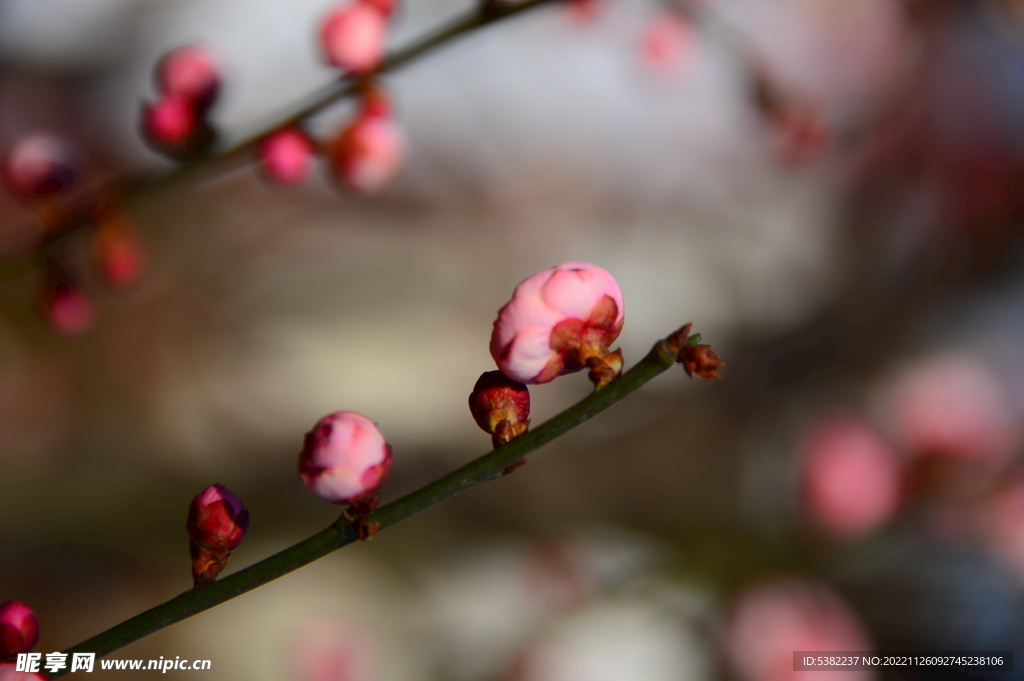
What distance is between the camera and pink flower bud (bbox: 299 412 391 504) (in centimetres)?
24

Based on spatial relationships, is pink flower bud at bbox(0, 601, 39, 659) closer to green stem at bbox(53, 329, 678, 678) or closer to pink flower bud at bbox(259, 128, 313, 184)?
green stem at bbox(53, 329, 678, 678)

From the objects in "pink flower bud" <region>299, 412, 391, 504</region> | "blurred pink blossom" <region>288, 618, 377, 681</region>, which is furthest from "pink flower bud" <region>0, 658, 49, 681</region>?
"blurred pink blossom" <region>288, 618, 377, 681</region>

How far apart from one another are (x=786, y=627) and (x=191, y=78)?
1236 mm

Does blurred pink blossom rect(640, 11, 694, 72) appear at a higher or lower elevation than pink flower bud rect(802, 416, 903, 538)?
higher

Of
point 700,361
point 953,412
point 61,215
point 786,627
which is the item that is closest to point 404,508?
point 700,361

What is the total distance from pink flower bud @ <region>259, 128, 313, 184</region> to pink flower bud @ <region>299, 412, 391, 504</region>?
333mm

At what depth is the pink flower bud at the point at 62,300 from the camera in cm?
50

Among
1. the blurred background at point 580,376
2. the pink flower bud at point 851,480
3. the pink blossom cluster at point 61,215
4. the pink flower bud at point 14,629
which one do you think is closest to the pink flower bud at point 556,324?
the pink flower bud at point 14,629

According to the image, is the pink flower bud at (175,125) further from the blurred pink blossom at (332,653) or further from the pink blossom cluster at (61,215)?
the blurred pink blossom at (332,653)

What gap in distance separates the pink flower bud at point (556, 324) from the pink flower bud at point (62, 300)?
440 mm

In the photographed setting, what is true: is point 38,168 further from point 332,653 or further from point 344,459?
point 332,653

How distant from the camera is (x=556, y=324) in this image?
0.80 feet

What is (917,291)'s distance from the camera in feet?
5.34

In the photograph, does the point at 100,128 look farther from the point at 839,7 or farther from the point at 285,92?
the point at 839,7
